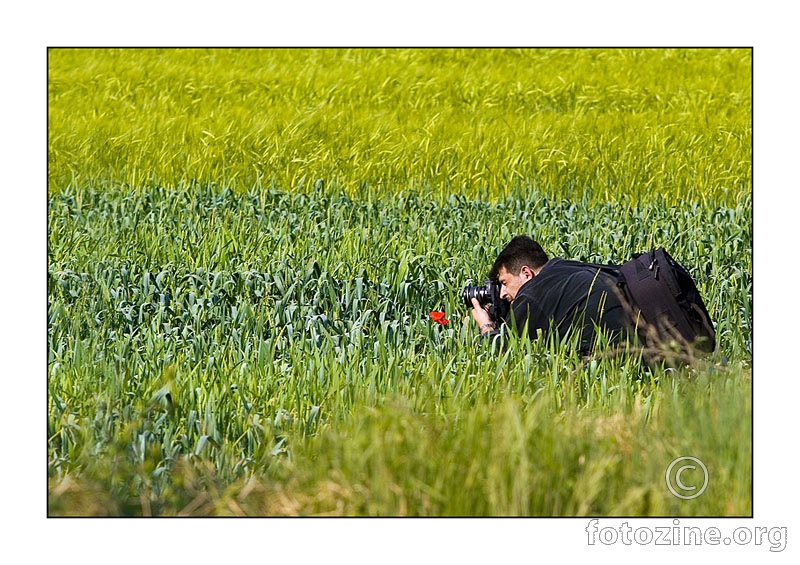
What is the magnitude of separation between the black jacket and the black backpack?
123mm

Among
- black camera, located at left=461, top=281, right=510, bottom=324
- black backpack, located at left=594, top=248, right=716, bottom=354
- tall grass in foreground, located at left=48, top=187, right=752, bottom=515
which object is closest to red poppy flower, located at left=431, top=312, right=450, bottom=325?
tall grass in foreground, located at left=48, top=187, right=752, bottom=515

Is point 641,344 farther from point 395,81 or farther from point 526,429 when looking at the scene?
point 395,81

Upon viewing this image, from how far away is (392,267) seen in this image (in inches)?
270

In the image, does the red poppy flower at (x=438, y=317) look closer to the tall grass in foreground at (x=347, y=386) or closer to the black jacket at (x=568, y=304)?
the tall grass in foreground at (x=347, y=386)

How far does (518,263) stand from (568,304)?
61cm

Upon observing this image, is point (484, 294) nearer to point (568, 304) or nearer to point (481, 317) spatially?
Answer: point (481, 317)

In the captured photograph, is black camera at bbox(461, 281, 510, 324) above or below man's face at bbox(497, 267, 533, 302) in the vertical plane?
below

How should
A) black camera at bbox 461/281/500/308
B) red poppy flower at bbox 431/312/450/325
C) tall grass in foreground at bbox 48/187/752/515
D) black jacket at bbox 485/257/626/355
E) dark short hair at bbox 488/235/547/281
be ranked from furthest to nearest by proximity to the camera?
dark short hair at bbox 488/235/547/281 → red poppy flower at bbox 431/312/450/325 → black camera at bbox 461/281/500/308 → black jacket at bbox 485/257/626/355 → tall grass in foreground at bbox 48/187/752/515

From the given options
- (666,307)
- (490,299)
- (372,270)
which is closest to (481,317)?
(490,299)

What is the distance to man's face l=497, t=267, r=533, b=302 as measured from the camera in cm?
582

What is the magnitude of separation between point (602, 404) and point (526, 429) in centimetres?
121

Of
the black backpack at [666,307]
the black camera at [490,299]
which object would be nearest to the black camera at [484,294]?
the black camera at [490,299]

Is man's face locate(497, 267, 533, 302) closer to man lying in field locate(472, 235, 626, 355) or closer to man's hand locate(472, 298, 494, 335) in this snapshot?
man lying in field locate(472, 235, 626, 355)

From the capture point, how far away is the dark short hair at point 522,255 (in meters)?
5.81
